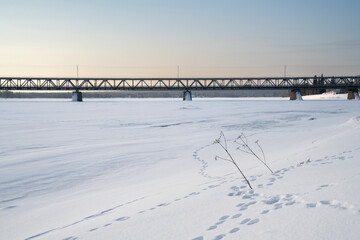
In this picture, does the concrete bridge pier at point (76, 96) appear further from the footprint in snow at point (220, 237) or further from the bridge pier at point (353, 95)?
the footprint in snow at point (220, 237)

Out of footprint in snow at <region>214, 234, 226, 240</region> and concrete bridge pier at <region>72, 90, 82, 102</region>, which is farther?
concrete bridge pier at <region>72, 90, 82, 102</region>

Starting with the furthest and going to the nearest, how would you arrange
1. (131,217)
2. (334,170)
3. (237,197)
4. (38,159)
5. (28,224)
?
(38,159) < (334,170) < (28,224) < (237,197) < (131,217)

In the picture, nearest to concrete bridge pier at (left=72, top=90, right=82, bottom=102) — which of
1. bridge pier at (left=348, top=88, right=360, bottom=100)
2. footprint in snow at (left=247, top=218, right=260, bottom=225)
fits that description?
bridge pier at (left=348, top=88, right=360, bottom=100)

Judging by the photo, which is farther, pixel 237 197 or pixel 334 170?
pixel 334 170

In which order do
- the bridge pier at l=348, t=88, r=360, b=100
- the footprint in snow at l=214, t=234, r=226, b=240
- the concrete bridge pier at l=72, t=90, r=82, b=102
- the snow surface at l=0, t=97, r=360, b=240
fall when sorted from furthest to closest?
1. the concrete bridge pier at l=72, t=90, r=82, b=102
2. the bridge pier at l=348, t=88, r=360, b=100
3. the snow surface at l=0, t=97, r=360, b=240
4. the footprint in snow at l=214, t=234, r=226, b=240

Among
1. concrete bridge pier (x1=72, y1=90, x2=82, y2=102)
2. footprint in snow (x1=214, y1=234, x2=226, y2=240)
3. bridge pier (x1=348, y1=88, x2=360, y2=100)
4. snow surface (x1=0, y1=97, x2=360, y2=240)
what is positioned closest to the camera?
footprint in snow (x1=214, y1=234, x2=226, y2=240)

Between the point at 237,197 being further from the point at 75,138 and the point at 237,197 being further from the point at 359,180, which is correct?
the point at 75,138

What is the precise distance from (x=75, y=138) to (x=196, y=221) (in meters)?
9.08

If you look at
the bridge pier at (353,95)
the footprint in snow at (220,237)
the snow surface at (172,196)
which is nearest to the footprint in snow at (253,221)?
the snow surface at (172,196)

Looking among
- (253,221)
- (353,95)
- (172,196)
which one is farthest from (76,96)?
(253,221)

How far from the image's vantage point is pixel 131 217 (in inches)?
124

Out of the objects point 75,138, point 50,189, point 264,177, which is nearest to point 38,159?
point 50,189

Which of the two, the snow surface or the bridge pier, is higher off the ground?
the bridge pier

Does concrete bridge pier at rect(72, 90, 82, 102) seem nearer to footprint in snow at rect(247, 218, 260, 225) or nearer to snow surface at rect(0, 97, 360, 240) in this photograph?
snow surface at rect(0, 97, 360, 240)
